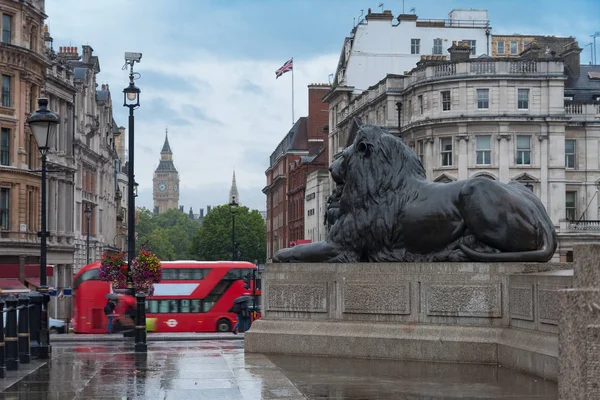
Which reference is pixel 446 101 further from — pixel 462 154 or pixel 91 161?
pixel 91 161

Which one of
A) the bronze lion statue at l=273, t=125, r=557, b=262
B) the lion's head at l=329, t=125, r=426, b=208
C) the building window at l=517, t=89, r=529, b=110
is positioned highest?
the building window at l=517, t=89, r=529, b=110

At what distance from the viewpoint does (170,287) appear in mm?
41156

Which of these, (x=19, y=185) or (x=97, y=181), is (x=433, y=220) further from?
(x=97, y=181)

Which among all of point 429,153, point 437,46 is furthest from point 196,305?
point 437,46

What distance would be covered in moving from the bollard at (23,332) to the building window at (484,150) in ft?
155

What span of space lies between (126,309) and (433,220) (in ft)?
91.0

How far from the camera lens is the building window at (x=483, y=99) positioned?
59.3m

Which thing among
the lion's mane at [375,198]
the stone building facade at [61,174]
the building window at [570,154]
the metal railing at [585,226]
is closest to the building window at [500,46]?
the building window at [570,154]

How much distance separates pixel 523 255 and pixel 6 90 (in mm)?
40616

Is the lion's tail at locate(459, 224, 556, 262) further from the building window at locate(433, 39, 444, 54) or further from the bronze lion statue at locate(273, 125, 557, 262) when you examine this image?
the building window at locate(433, 39, 444, 54)

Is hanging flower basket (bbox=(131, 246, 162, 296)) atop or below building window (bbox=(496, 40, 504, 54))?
below

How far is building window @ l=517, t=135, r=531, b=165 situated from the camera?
194ft

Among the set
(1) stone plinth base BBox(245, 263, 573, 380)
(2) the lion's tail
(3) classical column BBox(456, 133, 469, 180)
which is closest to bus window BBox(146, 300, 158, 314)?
(3) classical column BBox(456, 133, 469, 180)

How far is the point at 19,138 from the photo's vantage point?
49.7m
